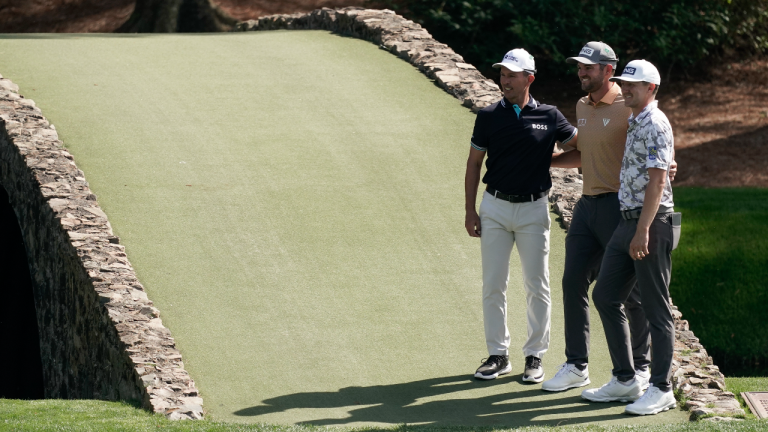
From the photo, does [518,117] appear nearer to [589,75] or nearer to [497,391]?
[589,75]

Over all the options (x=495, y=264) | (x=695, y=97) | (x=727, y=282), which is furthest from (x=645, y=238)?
(x=695, y=97)

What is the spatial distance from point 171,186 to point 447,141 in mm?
3038

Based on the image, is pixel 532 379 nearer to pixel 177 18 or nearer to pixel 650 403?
pixel 650 403

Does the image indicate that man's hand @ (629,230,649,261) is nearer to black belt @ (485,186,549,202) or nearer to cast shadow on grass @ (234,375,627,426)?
black belt @ (485,186,549,202)

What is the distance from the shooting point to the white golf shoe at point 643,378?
6.40 meters

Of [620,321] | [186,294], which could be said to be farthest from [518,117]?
[186,294]

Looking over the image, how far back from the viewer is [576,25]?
17.6 metres

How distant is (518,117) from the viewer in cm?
670

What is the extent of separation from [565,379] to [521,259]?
848 millimetres

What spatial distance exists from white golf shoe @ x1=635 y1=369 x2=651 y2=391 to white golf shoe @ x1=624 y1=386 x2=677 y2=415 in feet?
0.66

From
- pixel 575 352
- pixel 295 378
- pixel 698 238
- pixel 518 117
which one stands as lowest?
pixel 698 238

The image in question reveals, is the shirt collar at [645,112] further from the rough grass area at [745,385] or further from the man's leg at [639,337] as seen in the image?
the rough grass area at [745,385]

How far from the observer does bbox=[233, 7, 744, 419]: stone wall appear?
255 inches

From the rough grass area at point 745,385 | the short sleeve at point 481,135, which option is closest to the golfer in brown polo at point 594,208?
the short sleeve at point 481,135
